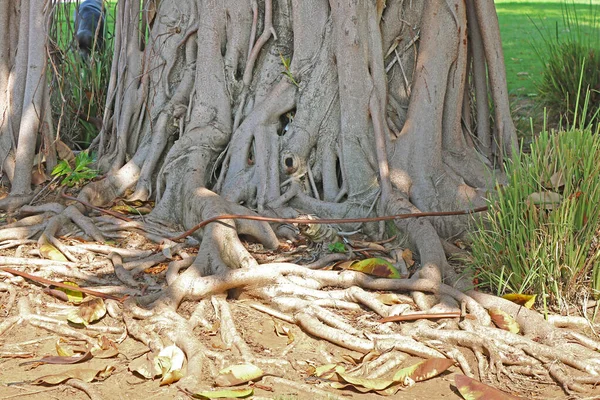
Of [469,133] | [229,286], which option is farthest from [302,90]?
[229,286]

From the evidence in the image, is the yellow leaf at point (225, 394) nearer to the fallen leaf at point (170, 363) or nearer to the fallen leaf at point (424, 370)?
the fallen leaf at point (170, 363)

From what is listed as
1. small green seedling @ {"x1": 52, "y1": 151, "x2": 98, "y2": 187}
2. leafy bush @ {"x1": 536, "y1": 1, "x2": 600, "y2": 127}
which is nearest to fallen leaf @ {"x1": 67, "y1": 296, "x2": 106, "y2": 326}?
small green seedling @ {"x1": 52, "y1": 151, "x2": 98, "y2": 187}

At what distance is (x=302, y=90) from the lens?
5.38 m

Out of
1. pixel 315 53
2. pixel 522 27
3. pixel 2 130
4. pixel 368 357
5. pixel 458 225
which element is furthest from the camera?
pixel 522 27

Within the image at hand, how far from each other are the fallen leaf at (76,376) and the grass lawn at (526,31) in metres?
5.74

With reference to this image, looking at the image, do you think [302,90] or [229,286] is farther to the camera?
[302,90]

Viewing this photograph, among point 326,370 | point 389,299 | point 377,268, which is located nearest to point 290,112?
point 377,268

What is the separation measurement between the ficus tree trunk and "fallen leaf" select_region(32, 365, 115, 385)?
3.84ft

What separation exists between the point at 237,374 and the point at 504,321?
1348mm

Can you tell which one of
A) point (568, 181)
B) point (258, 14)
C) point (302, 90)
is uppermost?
point (258, 14)

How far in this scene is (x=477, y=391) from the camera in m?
3.43

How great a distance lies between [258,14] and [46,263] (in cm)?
217

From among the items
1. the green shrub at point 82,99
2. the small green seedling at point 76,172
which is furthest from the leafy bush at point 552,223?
the green shrub at point 82,99

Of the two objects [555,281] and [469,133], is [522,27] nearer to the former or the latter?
[469,133]
